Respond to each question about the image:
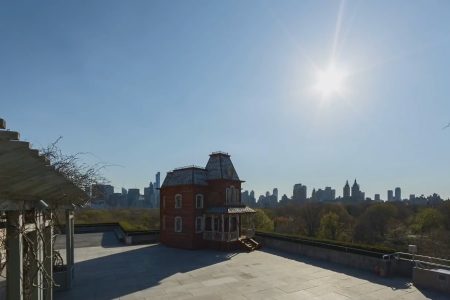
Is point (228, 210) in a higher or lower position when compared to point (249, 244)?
higher

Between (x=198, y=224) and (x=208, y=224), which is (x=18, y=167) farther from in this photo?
(x=208, y=224)

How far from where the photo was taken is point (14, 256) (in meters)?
5.53

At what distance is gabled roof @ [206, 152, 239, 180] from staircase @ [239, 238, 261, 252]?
18.9 feet

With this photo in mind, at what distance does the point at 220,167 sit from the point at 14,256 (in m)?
25.3

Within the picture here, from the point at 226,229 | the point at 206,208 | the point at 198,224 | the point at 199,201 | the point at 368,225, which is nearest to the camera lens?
the point at 198,224

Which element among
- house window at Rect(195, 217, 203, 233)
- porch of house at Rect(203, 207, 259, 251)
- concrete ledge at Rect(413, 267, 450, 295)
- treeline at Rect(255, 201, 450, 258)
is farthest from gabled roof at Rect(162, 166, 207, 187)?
treeline at Rect(255, 201, 450, 258)

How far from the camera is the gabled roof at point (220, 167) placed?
3034 centimetres

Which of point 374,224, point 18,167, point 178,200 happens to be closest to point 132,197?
point 374,224

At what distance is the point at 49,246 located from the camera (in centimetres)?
955

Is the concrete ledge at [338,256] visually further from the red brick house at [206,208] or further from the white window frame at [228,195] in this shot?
the white window frame at [228,195]

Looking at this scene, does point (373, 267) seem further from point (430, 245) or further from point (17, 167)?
point (430, 245)

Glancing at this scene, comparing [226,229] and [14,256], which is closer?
[14,256]

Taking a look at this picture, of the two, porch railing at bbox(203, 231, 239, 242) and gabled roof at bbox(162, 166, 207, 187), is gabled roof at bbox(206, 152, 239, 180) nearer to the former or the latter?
gabled roof at bbox(162, 166, 207, 187)

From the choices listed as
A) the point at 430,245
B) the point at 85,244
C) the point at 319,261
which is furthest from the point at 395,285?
the point at 430,245
